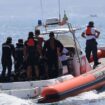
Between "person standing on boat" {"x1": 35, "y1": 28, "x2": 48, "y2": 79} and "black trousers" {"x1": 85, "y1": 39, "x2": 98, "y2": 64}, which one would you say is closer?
"person standing on boat" {"x1": 35, "y1": 28, "x2": 48, "y2": 79}

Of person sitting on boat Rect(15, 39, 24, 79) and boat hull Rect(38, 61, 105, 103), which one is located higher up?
person sitting on boat Rect(15, 39, 24, 79)

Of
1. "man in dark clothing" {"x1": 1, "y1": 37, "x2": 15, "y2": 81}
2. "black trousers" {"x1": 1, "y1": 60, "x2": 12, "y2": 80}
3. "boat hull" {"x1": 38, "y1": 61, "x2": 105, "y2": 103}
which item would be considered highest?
"man in dark clothing" {"x1": 1, "y1": 37, "x2": 15, "y2": 81}

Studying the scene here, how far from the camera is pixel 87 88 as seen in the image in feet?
62.4

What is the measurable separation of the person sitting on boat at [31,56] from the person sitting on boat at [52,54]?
0.44 meters

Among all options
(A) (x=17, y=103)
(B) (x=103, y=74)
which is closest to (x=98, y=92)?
(B) (x=103, y=74)

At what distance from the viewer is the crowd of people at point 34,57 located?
62.7 feet

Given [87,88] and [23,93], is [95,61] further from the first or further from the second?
[23,93]

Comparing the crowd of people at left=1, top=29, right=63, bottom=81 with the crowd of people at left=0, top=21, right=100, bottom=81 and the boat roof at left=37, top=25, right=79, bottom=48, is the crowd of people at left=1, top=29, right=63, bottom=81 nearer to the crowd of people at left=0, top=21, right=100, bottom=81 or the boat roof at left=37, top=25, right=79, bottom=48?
the crowd of people at left=0, top=21, right=100, bottom=81

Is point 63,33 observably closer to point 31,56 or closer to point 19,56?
point 19,56

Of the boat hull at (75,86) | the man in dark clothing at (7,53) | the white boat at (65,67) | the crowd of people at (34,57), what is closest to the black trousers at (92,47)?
the white boat at (65,67)

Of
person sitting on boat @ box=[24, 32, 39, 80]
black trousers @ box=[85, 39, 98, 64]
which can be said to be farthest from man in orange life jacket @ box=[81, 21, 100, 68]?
person sitting on boat @ box=[24, 32, 39, 80]

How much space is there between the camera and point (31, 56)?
62.6 ft

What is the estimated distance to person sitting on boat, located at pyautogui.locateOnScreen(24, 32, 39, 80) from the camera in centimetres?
1906

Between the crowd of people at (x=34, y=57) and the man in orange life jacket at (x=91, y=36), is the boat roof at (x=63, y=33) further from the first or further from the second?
the crowd of people at (x=34, y=57)
